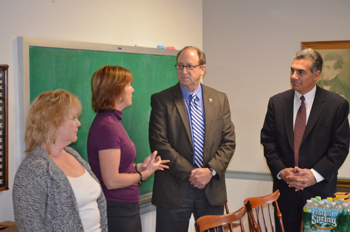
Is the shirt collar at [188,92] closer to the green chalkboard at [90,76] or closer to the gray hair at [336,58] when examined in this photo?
the green chalkboard at [90,76]

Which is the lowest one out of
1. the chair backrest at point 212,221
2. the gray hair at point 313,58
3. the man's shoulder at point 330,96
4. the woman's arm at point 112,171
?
the chair backrest at point 212,221

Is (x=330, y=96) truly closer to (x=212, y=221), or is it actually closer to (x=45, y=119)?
(x=212, y=221)

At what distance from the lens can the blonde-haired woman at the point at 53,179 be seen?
1695mm

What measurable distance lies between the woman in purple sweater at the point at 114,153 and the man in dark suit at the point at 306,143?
1123 mm

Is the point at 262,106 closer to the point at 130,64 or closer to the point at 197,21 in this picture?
the point at 197,21

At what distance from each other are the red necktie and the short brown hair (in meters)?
1.42

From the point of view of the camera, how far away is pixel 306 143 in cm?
296

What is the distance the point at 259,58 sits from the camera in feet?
15.3

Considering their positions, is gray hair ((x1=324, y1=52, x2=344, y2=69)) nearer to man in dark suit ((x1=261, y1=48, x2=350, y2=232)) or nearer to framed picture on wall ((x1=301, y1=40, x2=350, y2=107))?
framed picture on wall ((x1=301, y1=40, x2=350, y2=107))

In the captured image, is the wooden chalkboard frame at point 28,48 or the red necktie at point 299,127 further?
the red necktie at point 299,127

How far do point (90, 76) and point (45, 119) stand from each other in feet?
A: 3.84

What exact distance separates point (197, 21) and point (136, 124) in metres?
1.53

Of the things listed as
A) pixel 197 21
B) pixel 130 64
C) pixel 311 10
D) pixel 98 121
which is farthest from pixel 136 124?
pixel 311 10

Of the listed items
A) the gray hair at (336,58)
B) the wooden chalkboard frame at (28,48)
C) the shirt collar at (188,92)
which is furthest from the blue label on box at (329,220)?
the gray hair at (336,58)
